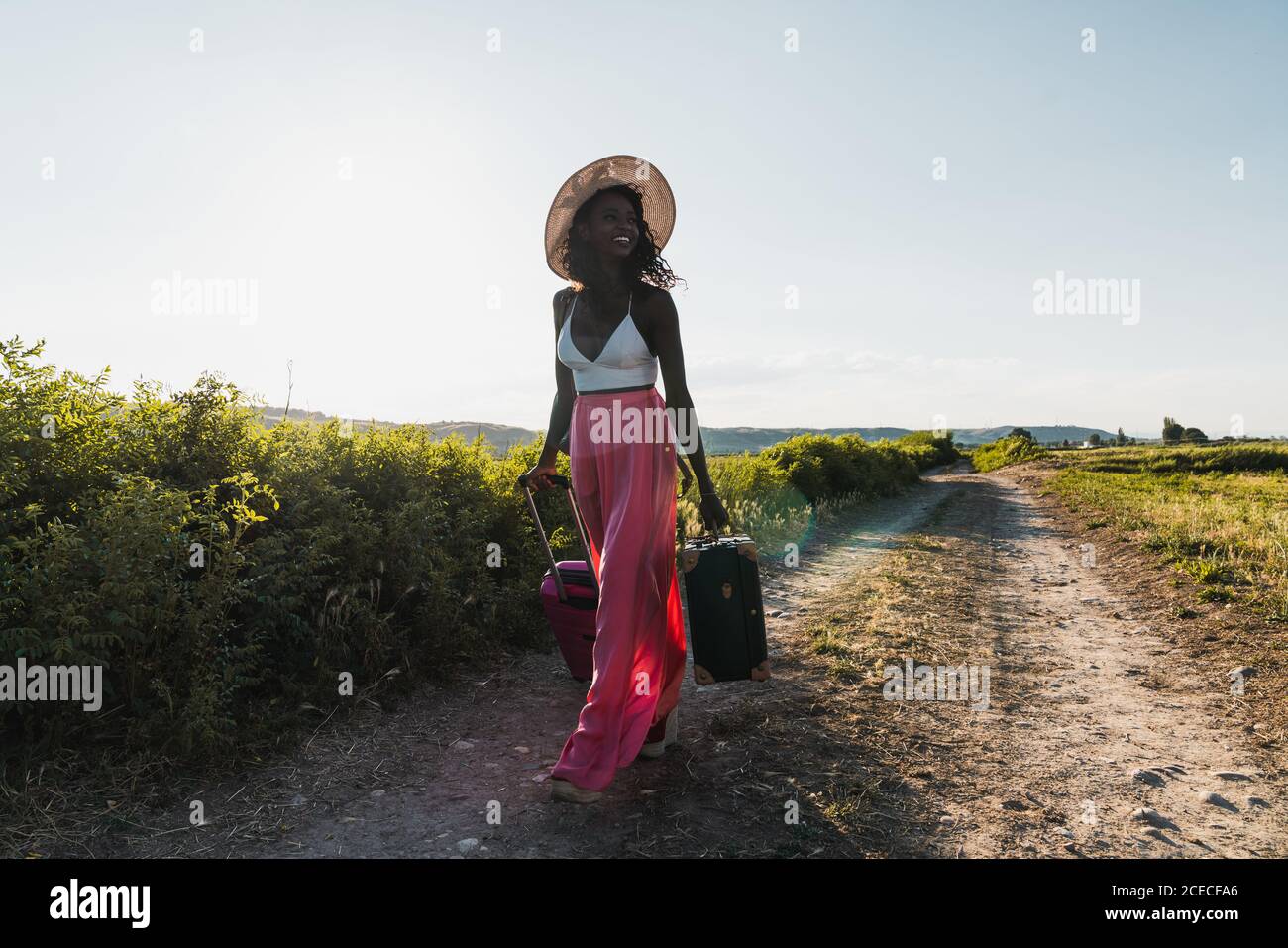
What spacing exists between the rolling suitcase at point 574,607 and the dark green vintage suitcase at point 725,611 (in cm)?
94

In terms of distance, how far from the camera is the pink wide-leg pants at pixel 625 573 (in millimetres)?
3188

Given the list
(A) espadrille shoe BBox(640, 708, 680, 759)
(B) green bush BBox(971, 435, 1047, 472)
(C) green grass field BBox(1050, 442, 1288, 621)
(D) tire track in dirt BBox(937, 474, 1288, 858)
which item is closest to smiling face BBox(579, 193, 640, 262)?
(A) espadrille shoe BBox(640, 708, 680, 759)

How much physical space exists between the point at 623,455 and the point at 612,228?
1.12m

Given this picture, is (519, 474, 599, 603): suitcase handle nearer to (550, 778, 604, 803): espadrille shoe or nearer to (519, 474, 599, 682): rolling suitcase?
(519, 474, 599, 682): rolling suitcase

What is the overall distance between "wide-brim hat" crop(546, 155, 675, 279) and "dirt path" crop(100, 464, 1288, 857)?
2660 mm

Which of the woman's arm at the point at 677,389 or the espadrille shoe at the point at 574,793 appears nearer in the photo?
the espadrille shoe at the point at 574,793

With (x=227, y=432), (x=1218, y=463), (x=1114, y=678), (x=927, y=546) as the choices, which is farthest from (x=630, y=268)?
(x=1218, y=463)

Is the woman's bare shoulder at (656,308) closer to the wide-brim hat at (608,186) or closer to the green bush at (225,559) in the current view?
the wide-brim hat at (608,186)

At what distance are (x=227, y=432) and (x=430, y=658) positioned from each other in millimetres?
1887

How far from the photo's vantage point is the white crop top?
11.2 feet

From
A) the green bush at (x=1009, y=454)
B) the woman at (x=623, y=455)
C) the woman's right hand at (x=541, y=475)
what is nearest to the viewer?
the woman at (x=623, y=455)

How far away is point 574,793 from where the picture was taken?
10.2 feet

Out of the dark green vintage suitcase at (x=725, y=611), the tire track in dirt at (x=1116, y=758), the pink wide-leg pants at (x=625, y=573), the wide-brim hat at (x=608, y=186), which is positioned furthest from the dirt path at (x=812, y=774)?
the wide-brim hat at (x=608, y=186)
